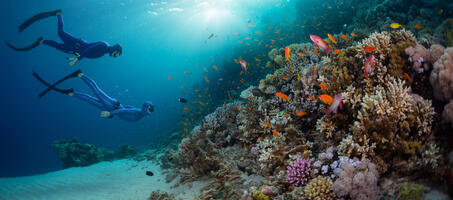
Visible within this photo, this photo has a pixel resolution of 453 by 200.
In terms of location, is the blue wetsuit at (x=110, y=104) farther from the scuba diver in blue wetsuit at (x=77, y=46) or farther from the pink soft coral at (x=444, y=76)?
the pink soft coral at (x=444, y=76)

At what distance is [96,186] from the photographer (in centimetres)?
796

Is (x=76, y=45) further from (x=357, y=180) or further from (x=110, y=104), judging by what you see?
(x=357, y=180)

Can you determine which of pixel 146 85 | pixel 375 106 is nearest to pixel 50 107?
pixel 146 85

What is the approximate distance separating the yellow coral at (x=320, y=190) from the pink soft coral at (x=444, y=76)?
7.00 ft

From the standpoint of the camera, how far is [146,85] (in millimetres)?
128000

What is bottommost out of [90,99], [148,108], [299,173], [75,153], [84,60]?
[299,173]

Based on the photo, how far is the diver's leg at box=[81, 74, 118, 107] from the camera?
35.5 ft

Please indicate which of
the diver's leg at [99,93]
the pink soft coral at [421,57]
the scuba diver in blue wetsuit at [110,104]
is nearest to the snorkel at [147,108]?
the scuba diver in blue wetsuit at [110,104]

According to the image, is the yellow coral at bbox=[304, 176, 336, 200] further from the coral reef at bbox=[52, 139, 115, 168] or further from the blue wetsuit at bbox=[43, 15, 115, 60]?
the coral reef at bbox=[52, 139, 115, 168]

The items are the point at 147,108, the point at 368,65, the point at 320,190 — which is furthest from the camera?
the point at 147,108

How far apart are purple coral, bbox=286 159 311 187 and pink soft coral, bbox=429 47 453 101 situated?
230 centimetres

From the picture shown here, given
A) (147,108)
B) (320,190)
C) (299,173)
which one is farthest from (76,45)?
(320,190)

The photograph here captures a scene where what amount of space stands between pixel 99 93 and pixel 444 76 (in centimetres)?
1331

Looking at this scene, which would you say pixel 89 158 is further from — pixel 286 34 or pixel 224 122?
pixel 286 34
